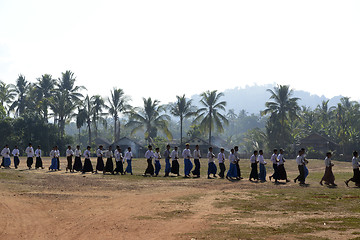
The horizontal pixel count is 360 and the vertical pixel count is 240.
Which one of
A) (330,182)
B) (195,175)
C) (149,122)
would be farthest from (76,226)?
(149,122)

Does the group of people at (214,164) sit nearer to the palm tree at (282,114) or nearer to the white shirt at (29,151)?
the white shirt at (29,151)

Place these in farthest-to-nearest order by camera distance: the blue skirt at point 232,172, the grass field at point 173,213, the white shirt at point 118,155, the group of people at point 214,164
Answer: the white shirt at point 118,155 → the blue skirt at point 232,172 → the group of people at point 214,164 → the grass field at point 173,213

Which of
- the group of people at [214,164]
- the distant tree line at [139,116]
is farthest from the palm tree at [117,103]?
the group of people at [214,164]

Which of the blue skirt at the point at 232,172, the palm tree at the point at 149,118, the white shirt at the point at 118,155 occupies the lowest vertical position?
the blue skirt at the point at 232,172

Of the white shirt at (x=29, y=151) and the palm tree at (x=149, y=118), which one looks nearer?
the white shirt at (x=29, y=151)

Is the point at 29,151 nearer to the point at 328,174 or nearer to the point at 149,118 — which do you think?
the point at 328,174

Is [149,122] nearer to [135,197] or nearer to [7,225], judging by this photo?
[135,197]

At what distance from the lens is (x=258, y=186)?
19906 mm

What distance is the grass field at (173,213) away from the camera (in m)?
9.23

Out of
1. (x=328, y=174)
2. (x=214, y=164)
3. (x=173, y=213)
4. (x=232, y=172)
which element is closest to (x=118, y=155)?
(x=214, y=164)

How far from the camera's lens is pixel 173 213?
39.1 ft

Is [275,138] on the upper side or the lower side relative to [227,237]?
upper

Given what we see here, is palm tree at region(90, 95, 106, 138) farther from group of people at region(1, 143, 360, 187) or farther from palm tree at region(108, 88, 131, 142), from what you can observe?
group of people at region(1, 143, 360, 187)

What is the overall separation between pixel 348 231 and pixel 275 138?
59.3m
